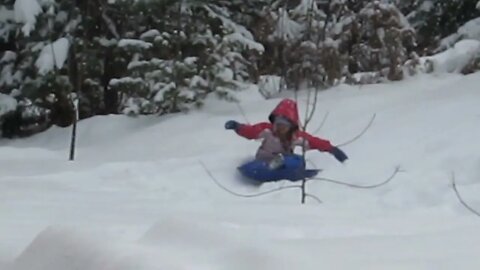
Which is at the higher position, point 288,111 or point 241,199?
point 241,199

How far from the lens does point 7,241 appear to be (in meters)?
3.37

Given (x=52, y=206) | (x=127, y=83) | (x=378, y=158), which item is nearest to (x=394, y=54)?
(x=127, y=83)

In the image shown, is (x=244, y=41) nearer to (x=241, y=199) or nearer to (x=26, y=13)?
(x=26, y=13)

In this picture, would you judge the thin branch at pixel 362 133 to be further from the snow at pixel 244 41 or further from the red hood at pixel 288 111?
the snow at pixel 244 41

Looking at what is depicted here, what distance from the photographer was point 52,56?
36.6 feet

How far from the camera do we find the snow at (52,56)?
11117 mm

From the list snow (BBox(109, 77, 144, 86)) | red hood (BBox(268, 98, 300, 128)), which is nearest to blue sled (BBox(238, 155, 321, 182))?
red hood (BBox(268, 98, 300, 128))

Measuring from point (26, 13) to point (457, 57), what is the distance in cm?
470

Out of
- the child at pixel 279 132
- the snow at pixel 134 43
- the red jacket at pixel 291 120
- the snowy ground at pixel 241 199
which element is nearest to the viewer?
the snowy ground at pixel 241 199

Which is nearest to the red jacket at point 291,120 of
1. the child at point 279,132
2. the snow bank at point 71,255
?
the child at point 279,132

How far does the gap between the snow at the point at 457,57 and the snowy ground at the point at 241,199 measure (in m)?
0.21

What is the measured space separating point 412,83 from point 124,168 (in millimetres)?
4416

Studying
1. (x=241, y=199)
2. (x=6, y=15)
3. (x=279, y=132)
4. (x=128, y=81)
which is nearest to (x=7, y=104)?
(x=6, y=15)

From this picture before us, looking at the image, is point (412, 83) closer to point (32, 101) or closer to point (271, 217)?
point (32, 101)
